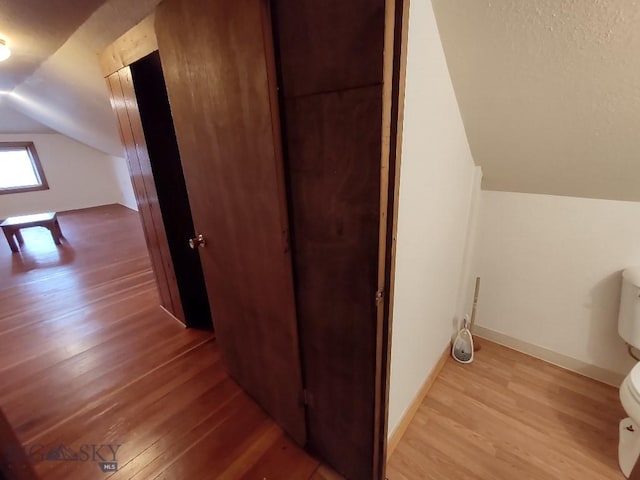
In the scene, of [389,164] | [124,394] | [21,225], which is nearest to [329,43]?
[389,164]

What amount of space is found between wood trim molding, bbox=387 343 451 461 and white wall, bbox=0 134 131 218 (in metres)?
7.76

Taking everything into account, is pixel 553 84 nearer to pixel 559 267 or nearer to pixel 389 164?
pixel 389 164

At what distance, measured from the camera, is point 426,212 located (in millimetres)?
1116

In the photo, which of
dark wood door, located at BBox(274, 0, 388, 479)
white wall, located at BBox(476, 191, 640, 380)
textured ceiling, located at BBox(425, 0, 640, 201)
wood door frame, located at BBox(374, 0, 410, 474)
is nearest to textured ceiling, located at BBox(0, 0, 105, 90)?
dark wood door, located at BBox(274, 0, 388, 479)

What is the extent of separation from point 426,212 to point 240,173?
0.75 m

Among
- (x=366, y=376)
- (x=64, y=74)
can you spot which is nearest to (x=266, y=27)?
(x=366, y=376)

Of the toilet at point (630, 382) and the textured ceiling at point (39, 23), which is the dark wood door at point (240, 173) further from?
the toilet at point (630, 382)

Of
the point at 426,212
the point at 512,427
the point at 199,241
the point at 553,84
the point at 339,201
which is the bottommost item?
the point at 512,427

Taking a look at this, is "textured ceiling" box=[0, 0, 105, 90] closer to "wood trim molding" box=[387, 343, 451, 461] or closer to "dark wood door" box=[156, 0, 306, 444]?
"dark wood door" box=[156, 0, 306, 444]

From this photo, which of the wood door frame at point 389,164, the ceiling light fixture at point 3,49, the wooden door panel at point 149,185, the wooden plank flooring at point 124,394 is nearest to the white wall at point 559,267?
the wood door frame at point 389,164

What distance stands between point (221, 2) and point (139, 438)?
6.29ft

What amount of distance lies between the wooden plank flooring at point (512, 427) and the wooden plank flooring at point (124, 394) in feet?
1.82

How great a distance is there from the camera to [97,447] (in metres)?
1.36

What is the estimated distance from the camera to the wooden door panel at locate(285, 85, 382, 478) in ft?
2.38
